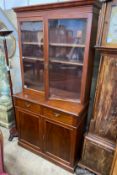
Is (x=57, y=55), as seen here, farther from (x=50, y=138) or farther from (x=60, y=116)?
(x=50, y=138)

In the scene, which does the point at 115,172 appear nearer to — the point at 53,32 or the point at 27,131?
the point at 27,131

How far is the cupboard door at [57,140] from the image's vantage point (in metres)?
1.71

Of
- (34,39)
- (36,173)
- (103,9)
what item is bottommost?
(36,173)

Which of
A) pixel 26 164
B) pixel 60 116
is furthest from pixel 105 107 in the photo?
pixel 26 164

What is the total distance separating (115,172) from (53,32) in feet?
4.95

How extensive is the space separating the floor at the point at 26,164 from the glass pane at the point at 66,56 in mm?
931

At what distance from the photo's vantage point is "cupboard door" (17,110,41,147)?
192cm

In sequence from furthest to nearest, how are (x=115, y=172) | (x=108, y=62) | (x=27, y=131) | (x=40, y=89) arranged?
(x=27, y=131)
(x=40, y=89)
(x=108, y=62)
(x=115, y=172)

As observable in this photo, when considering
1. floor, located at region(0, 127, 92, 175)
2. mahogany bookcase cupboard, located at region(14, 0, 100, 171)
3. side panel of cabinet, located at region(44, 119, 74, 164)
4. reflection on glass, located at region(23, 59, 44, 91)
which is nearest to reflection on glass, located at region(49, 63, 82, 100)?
mahogany bookcase cupboard, located at region(14, 0, 100, 171)

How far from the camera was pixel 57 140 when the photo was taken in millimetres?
1805

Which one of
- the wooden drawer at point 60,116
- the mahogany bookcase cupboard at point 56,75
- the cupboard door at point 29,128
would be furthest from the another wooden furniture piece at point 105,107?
the cupboard door at point 29,128

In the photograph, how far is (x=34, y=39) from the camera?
1.78 metres

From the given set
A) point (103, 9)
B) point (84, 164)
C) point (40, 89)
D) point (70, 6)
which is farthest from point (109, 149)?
point (70, 6)

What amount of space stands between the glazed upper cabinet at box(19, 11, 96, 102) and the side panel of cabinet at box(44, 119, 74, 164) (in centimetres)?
36
